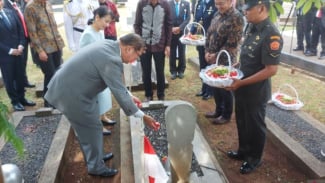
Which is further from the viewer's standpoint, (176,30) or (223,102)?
(176,30)

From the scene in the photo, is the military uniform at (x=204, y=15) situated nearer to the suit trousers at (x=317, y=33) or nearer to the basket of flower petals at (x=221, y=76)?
the basket of flower petals at (x=221, y=76)

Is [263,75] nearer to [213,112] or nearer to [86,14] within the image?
[213,112]

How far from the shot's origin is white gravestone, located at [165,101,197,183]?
1447mm

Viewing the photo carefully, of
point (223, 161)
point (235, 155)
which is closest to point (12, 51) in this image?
point (223, 161)

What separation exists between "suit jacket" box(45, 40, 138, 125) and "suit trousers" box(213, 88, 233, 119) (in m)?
1.99

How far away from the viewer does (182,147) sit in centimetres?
149

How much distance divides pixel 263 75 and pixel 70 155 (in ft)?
8.80

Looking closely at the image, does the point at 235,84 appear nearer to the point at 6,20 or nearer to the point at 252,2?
the point at 252,2

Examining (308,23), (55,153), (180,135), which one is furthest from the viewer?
(308,23)

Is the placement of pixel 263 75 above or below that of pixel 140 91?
above

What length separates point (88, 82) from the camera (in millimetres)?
2785

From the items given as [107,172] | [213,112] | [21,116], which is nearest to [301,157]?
[213,112]

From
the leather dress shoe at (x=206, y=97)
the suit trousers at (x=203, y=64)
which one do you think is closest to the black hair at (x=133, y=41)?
the suit trousers at (x=203, y=64)

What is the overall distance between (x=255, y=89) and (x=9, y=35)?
381 cm
